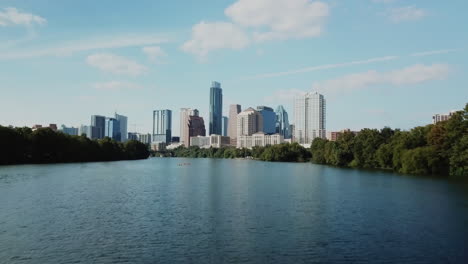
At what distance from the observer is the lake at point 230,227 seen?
2128 cm

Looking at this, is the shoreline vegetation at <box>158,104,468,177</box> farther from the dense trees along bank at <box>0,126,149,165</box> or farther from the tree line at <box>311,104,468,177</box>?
the dense trees along bank at <box>0,126,149,165</box>

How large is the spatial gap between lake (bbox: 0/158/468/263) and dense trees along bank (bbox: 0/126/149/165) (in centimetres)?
6246

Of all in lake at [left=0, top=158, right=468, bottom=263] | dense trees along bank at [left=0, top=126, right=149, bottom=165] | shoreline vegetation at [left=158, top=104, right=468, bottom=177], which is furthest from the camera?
dense trees along bank at [left=0, top=126, right=149, bottom=165]

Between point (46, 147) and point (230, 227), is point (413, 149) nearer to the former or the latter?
point (230, 227)

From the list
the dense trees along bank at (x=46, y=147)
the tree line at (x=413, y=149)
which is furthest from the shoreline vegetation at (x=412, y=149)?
the dense trees along bank at (x=46, y=147)

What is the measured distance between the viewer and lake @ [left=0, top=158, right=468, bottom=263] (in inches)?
838

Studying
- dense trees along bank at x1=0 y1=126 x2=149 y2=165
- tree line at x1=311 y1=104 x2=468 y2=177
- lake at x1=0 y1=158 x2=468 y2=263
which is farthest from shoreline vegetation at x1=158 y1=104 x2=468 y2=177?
dense trees along bank at x1=0 y1=126 x2=149 y2=165

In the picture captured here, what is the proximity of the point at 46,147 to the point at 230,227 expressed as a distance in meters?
101

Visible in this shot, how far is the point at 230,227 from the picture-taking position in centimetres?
2767

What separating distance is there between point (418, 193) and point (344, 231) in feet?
81.2

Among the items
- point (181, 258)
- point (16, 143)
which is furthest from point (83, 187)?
point (16, 143)

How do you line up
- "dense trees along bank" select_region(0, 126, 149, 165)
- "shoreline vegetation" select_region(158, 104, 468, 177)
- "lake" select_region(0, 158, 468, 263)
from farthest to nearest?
1. "dense trees along bank" select_region(0, 126, 149, 165)
2. "shoreline vegetation" select_region(158, 104, 468, 177)
3. "lake" select_region(0, 158, 468, 263)

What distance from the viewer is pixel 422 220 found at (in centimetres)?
3086

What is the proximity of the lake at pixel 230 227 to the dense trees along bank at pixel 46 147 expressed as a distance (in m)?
62.5
